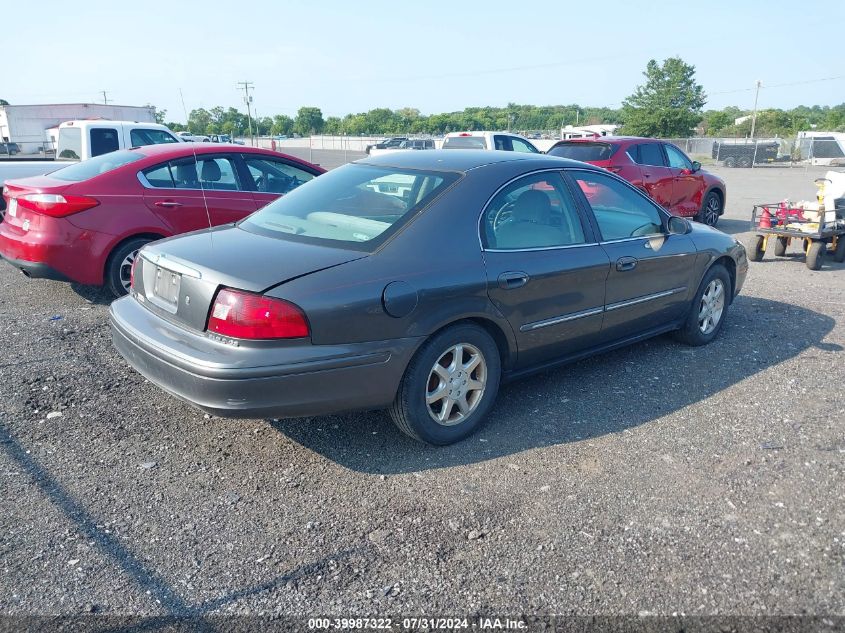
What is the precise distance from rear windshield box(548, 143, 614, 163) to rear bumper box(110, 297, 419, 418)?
867cm

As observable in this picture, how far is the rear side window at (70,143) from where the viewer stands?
38.6 ft

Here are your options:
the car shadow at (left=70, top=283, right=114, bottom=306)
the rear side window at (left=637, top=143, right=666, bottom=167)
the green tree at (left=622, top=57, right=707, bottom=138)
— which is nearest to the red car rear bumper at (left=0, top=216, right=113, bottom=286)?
the car shadow at (left=70, top=283, right=114, bottom=306)

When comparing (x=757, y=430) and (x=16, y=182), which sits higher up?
(x=16, y=182)

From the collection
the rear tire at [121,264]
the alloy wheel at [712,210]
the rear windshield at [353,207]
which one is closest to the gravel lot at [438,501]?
the rear windshield at [353,207]

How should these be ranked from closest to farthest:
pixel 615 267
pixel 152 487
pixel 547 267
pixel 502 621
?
pixel 502 621, pixel 152 487, pixel 547 267, pixel 615 267

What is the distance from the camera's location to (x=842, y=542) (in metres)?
3.08

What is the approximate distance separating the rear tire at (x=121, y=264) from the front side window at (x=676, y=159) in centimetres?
901

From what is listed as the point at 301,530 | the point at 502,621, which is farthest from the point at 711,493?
the point at 301,530

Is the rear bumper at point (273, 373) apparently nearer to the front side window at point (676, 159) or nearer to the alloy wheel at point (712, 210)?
the front side window at point (676, 159)

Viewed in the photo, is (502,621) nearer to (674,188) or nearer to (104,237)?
(104,237)

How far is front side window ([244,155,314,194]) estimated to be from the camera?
23.2 feet

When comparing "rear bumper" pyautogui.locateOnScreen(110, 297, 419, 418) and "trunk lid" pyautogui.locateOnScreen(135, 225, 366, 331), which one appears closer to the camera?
"rear bumper" pyautogui.locateOnScreen(110, 297, 419, 418)

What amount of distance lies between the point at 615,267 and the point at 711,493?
5.54 feet

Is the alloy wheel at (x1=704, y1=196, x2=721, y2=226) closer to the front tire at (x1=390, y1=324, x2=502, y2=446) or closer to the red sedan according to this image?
the red sedan
